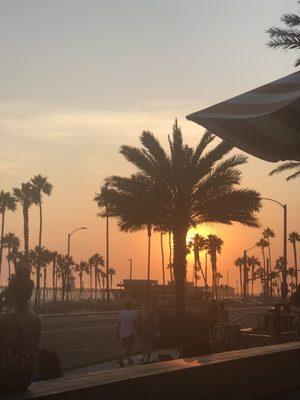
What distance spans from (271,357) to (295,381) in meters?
0.69

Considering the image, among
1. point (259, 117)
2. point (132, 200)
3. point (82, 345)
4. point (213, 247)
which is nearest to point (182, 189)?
point (132, 200)

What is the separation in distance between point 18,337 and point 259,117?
281 cm

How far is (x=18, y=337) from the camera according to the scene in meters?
4.77

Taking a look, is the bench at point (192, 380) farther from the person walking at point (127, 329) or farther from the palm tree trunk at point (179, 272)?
the palm tree trunk at point (179, 272)

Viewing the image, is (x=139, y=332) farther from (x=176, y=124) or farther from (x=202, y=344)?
(x=176, y=124)

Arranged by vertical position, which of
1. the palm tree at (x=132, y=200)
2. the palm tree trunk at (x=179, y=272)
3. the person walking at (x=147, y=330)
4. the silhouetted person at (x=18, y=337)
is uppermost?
the palm tree at (x=132, y=200)

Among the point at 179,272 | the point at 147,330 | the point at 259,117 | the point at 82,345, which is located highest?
the point at 259,117

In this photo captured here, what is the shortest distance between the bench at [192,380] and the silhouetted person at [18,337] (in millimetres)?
128

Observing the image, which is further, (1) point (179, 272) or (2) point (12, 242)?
(2) point (12, 242)

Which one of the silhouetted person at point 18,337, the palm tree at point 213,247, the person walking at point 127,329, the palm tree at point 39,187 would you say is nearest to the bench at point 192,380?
the silhouetted person at point 18,337

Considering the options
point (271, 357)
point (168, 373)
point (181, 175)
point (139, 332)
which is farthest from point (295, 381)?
point (181, 175)

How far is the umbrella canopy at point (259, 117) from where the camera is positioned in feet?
17.7

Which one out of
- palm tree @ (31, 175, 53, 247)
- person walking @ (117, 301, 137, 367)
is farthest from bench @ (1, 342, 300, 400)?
palm tree @ (31, 175, 53, 247)

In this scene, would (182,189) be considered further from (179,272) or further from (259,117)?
(259,117)
